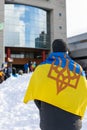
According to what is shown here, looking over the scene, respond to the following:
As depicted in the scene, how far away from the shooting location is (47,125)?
3092 millimetres

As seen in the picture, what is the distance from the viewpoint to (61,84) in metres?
3.12

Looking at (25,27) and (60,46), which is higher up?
(25,27)

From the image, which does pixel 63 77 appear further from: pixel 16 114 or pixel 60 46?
pixel 16 114

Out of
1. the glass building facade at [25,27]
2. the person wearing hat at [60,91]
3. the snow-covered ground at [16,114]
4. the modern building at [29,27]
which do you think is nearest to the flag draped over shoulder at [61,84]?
the person wearing hat at [60,91]

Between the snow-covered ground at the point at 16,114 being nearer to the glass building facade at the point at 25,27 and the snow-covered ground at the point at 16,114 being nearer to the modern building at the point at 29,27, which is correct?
the modern building at the point at 29,27

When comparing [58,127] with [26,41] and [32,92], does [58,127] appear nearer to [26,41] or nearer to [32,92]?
[32,92]

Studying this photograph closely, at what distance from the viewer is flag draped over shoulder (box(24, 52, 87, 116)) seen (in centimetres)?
306

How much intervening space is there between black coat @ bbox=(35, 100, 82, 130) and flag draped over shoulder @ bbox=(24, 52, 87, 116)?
0.13 feet

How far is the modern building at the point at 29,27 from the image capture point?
67812mm

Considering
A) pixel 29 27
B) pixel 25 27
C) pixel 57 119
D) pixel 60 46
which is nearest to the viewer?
pixel 57 119

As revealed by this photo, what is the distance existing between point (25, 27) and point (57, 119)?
223ft

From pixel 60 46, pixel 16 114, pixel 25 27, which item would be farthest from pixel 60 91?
pixel 25 27

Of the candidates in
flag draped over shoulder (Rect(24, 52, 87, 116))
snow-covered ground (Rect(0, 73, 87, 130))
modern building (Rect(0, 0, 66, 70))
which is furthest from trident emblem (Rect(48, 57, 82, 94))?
modern building (Rect(0, 0, 66, 70))

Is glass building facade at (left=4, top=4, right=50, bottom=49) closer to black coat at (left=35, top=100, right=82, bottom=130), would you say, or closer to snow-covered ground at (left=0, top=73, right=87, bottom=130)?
snow-covered ground at (left=0, top=73, right=87, bottom=130)
